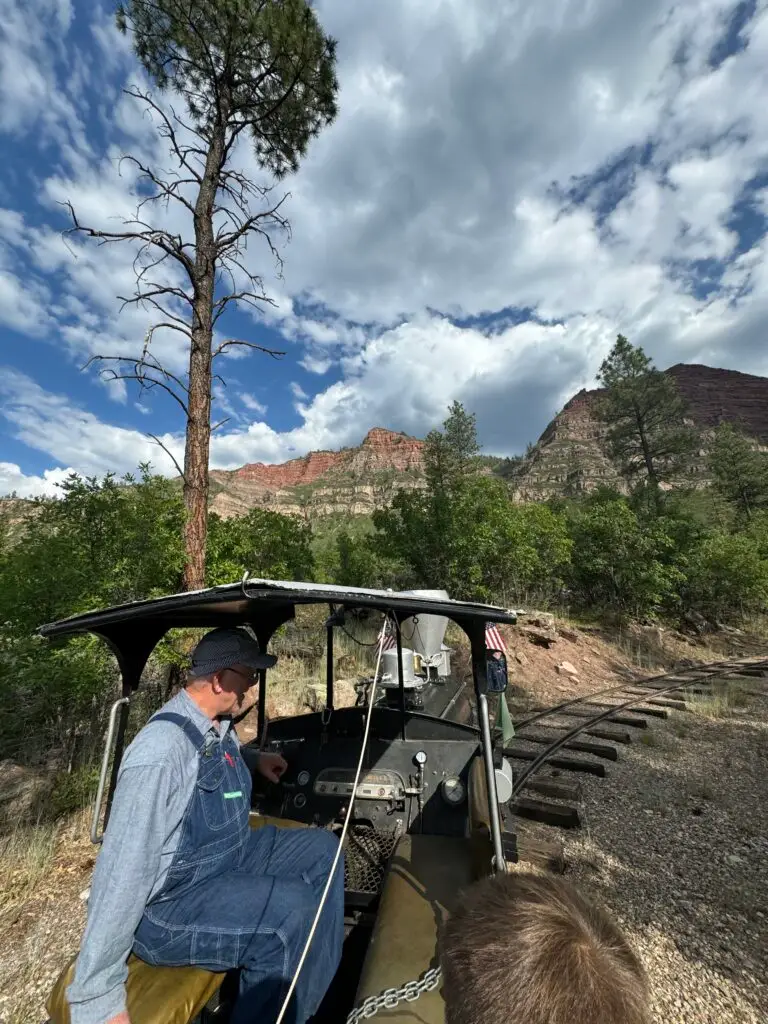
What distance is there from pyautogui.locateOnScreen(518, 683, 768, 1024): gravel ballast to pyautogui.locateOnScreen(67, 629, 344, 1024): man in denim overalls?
110 inches

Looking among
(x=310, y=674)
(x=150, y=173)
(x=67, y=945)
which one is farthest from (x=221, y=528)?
(x=67, y=945)

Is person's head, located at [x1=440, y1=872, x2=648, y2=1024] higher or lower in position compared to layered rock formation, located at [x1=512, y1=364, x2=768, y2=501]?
lower

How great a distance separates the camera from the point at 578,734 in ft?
29.0

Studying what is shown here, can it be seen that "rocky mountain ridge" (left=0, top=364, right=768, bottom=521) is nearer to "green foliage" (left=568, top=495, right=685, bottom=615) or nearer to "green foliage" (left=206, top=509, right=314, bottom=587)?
"green foliage" (left=568, top=495, right=685, bottom=615)

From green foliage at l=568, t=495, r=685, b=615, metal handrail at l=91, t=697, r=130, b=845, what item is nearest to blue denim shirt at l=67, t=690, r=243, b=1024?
metal handrail at l=91, t=697, r=130, b=845

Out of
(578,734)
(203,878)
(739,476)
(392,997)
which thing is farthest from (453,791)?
(739,476)

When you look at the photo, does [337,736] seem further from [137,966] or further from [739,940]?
[739,940]

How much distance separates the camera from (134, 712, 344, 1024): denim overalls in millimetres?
2062

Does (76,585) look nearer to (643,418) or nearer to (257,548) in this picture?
(257,548)

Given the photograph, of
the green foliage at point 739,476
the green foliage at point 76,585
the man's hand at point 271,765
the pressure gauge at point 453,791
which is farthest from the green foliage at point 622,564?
the green foliage at point 739,476

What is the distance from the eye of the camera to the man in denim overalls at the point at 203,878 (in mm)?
1738

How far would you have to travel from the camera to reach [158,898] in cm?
211

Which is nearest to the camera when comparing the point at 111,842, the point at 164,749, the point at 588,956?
the point at 588,956

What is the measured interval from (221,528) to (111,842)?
27.9ft
